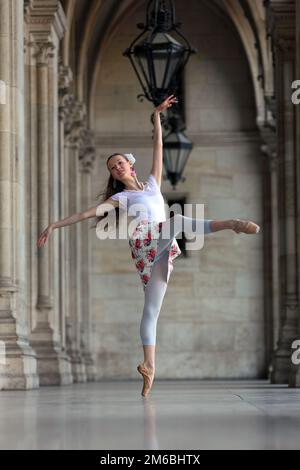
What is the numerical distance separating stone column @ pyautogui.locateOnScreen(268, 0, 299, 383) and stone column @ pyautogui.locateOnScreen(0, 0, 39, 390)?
193 inches

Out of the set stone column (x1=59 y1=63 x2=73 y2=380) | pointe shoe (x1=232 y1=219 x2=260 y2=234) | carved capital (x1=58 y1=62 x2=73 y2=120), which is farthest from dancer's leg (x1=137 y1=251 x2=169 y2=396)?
carved capital (x1=58 y1=62 x2=73 y2=120)

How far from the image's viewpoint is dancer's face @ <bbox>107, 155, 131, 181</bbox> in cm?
955

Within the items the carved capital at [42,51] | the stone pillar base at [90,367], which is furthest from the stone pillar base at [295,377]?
the stone pillar base at [90,367]

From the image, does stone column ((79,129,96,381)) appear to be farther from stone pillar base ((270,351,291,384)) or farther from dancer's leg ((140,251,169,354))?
dancer's leg ((140,251,169,354))

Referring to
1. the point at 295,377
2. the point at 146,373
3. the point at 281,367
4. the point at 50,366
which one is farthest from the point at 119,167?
the point at 50,366

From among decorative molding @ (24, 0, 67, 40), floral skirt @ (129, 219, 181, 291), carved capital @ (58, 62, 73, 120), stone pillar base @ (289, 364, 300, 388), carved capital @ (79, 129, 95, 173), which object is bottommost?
stone pillar base @ (289, 364, 300, 388)

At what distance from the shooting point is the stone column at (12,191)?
46.2 feet

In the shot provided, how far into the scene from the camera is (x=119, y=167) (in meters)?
9.58

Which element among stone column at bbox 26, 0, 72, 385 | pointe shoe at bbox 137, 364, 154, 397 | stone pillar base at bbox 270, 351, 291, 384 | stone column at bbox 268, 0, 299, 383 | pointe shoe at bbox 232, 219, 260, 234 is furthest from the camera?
stone column at bbox 26, 0, 72, 385

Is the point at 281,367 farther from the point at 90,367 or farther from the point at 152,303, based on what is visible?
the point at 90,367

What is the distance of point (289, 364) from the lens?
17.2 m

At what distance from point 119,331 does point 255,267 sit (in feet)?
12.2

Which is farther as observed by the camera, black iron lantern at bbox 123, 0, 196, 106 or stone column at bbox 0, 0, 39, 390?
black iron lantern at bbox 123, 0, 196, 106
